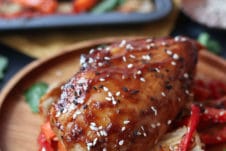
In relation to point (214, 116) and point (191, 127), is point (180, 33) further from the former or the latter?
point (191, 127)

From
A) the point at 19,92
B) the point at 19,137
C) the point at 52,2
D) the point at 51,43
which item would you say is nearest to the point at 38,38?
the point at 51,43

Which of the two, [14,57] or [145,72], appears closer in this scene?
[145,72]

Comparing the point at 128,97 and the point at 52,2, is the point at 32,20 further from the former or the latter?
the point at 128,97

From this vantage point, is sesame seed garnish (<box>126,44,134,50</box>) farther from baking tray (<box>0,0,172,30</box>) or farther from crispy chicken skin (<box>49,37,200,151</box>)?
baking tray (<box>0,0,172,30</box>)

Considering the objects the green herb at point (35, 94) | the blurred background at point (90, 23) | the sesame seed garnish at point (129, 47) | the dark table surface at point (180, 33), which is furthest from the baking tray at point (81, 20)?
the sesame seed garnish at point (129, 47)

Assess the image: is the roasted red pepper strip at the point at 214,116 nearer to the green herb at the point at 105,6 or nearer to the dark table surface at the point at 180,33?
the dark table surface at the point at 180,33

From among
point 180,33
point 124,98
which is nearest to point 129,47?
point 124,98
